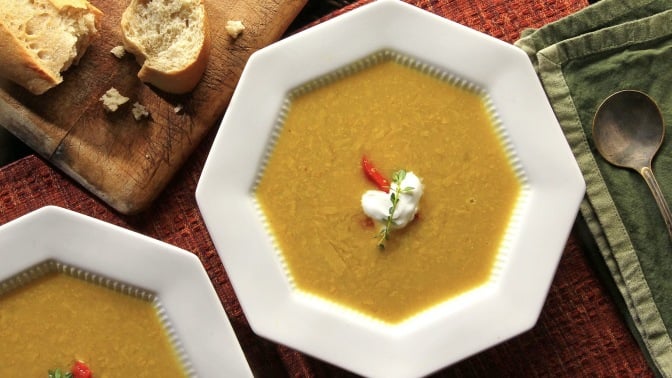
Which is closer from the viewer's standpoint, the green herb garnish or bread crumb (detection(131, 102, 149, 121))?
the green herb garnish

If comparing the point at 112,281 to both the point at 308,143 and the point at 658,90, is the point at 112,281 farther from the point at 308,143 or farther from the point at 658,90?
the point at 658,90

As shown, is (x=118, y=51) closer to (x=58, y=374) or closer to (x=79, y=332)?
(x=79, y=332)

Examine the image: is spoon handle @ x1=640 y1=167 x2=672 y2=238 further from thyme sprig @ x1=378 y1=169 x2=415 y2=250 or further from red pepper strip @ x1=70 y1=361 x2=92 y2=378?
red pepper strip @ x1=70 y1=361 x2=92 y2=378

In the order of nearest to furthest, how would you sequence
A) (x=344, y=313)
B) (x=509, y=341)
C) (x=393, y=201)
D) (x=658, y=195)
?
(x=393, y=201), (x=344, y=313), (x=658, y=195), (x=509, y=341)

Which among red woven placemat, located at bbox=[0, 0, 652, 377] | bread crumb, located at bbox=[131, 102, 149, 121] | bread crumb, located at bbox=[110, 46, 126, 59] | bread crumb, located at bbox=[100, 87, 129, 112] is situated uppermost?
bread crumb, located at bbox=[110, 46, 126, 59]

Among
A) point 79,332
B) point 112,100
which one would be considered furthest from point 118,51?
point 79,332

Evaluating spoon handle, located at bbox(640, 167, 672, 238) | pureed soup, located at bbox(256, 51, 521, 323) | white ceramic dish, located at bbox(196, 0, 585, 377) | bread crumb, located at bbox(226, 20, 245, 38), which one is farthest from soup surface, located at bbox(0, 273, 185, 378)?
spoon handle, located at bbox(640, 167, 672, 238)

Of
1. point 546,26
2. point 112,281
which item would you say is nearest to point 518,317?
point 546,26
